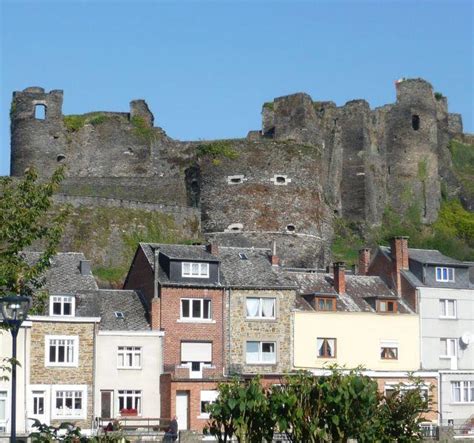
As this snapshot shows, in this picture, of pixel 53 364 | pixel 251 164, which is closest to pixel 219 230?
pixel 251 164

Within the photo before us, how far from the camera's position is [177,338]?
57.0 metres

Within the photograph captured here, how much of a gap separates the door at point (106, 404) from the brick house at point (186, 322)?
2358 millimetres

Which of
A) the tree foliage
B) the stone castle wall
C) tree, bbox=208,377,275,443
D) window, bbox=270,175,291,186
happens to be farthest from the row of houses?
the tree foliage

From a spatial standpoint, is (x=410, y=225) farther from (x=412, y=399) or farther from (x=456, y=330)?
(x=412, y=399)

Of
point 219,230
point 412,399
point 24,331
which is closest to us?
point 412,399

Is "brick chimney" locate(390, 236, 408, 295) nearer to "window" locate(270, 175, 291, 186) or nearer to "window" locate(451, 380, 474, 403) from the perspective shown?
"window" locate(451, 380, 474, 403)

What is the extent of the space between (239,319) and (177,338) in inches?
131

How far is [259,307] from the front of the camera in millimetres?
59000

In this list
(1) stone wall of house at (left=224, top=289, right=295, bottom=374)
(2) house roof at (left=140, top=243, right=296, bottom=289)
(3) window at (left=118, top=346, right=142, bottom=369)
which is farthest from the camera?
(2) house roof at (left=140, top=243, right=296, bottom=289)

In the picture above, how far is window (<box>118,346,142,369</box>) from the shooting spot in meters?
55.3

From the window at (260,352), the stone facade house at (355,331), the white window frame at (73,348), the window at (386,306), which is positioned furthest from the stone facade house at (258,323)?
the white window frame at (73,348)

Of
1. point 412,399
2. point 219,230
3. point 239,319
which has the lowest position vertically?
point 412,399

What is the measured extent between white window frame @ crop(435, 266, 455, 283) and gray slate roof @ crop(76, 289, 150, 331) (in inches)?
626

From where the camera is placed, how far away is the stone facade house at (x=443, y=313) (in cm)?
6159
